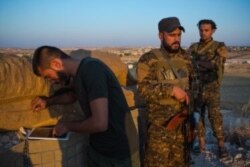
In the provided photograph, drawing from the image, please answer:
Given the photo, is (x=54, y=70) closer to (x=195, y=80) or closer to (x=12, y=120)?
(x=12, y=120)

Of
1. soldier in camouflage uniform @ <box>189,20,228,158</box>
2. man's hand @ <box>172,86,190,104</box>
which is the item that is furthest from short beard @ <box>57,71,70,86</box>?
soldier in camouflage uniform @ <box>189,20,228,158</box>

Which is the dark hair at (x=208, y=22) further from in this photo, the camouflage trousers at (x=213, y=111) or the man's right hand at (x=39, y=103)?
the man's right hand at (x=39, y=103)

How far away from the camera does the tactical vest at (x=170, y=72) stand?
4.06 m

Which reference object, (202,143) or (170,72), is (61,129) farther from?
(202,143)

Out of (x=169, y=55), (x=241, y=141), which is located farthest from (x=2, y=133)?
(x=241, y=141)

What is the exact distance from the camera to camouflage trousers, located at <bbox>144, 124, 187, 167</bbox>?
4129mm

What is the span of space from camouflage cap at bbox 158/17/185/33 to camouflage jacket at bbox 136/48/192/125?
23 centimetres

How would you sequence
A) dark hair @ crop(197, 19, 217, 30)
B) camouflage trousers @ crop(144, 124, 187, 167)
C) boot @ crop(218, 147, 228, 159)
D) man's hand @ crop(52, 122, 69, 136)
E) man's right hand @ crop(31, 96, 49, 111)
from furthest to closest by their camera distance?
1. dark hair @ crop(197, 19, 217, 30)
2. boot @ crop(218, 147, 228, 159)
3. camouflage trousers @ crop(144, 124, 187, 167)
4. man's right hand @ crop(31, 96, 49, 111)
5. man's hand @ crop(52, 122, 69, 136)

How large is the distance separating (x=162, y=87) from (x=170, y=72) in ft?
0.72

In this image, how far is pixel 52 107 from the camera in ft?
12.1

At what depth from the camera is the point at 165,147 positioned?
4.14 m

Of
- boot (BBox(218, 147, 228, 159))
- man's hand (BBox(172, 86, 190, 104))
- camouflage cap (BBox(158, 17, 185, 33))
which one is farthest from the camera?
boot (BBox(218, 147, 228, 159))

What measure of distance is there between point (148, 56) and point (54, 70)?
169 cm

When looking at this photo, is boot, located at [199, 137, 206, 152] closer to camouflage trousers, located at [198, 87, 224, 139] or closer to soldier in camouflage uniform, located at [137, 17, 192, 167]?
camouflage trousers, located at [198, 87, 224, 139]
